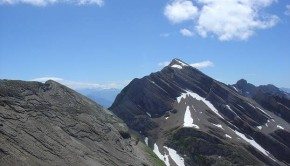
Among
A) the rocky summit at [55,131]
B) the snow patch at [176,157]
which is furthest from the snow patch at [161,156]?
the rocky summit at [55,131]

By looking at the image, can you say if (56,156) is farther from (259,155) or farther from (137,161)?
(259,155)

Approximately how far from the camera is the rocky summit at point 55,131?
82875 mm

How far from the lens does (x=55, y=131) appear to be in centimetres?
9388

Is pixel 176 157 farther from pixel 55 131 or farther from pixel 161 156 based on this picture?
pixel 55 131

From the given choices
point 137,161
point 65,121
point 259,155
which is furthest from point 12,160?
point 259,155

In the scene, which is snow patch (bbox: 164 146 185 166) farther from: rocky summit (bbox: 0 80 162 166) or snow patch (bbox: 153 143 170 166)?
rocky summit (bbox: 0 80 162 166)

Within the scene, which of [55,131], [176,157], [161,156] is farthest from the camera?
[176,157]

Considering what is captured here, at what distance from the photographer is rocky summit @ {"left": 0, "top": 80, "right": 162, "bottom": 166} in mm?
82875

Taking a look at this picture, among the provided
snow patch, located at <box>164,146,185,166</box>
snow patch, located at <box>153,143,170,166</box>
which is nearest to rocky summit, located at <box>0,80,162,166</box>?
snow patch, located at <box>153,143,170,166</box>

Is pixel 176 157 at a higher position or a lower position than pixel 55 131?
lower

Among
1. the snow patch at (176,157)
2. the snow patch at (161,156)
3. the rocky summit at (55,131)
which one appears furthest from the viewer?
the snow patch at (176,157)

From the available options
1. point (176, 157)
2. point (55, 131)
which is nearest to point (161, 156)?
point (176, 157)

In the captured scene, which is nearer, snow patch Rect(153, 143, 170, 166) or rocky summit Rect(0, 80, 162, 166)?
rocky summit Rect(0, 80, 162, 166)

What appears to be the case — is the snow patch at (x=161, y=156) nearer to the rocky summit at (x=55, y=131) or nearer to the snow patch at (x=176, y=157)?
the snow patch at (x=176, y=157)
